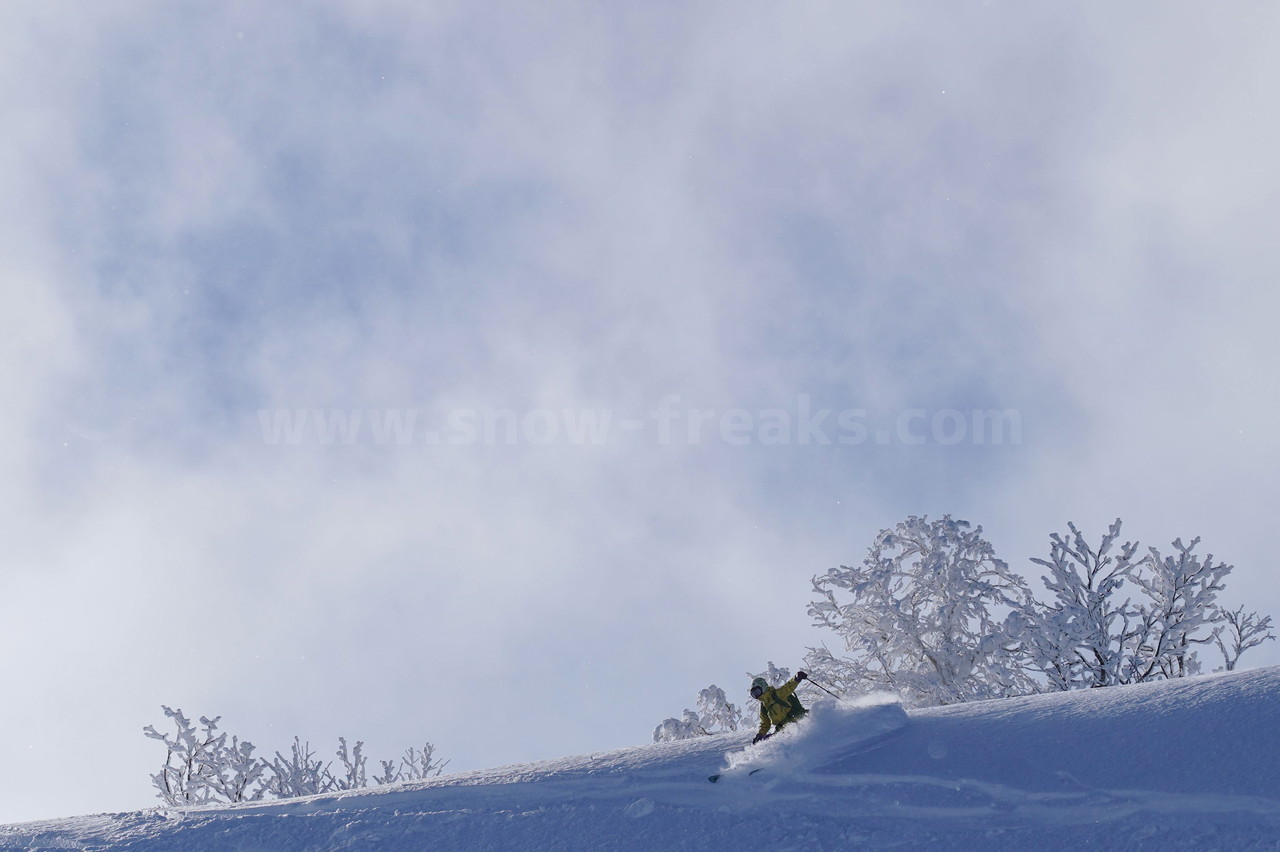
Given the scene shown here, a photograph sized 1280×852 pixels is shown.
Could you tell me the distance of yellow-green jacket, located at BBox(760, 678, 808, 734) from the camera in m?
8.55

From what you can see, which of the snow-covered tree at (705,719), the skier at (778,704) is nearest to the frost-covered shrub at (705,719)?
the snow-covered tree at (705,719)

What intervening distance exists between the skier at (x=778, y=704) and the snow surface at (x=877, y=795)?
0.23m

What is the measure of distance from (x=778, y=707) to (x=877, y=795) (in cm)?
188

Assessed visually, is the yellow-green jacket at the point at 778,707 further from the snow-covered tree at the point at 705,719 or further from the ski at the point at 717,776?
the snow-covered tree at the point at 705,719

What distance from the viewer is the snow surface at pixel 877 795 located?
5.94 metres

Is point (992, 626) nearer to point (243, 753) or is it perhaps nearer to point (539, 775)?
point (539, 775)

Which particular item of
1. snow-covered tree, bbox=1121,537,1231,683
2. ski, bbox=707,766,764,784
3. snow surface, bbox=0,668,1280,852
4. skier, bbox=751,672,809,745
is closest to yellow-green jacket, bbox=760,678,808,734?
skier, bbox=751,672,809,745

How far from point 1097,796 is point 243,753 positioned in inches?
748

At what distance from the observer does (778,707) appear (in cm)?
859

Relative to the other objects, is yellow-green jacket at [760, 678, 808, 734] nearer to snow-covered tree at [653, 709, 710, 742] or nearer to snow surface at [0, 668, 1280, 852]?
snow surface at [0, 668, 1280, 852]

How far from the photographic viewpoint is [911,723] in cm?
824

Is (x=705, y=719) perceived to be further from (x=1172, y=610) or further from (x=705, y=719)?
(x=1172, y=610)

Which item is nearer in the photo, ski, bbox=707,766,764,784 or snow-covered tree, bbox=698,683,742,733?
ski, bbox=707,766,764,784

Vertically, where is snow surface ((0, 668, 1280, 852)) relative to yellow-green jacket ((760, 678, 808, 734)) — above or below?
below
